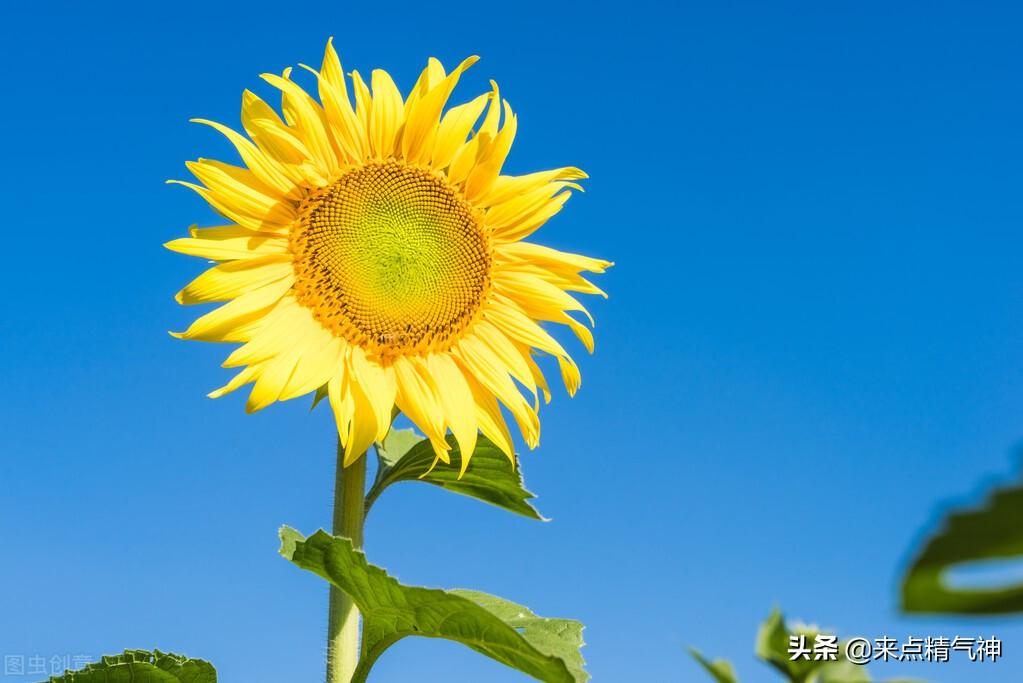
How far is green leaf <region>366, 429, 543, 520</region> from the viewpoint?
137 inches

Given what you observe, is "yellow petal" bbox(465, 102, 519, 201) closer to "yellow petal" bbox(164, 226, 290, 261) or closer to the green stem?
"yellow petal" bbox(164, 226, 290, 261)

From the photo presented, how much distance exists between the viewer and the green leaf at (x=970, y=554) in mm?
376

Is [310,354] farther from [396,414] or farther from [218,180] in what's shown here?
[218,180]

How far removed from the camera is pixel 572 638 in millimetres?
3340

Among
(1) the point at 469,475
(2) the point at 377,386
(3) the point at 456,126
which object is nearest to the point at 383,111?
(3) the point at 456,126

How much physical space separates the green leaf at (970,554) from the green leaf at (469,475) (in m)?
3.07

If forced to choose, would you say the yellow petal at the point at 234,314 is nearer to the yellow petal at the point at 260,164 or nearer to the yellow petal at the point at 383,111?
the yellow petal at the point at 260,164

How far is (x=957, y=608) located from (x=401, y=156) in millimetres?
3305

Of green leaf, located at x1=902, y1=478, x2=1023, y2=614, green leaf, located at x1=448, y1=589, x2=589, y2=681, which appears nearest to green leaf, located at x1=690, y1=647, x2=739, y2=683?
green leaf, located at x1=902, y1=478, x2=1023, y2=614

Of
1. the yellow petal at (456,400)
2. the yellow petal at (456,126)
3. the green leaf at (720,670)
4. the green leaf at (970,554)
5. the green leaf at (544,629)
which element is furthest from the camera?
the yellow petal at (456,126)

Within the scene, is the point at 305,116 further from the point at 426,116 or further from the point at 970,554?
the point at 970,554

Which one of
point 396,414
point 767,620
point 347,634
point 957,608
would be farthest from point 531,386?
point 957,608

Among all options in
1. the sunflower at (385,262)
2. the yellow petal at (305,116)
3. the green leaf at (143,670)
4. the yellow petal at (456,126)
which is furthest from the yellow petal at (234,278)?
the green leaf at (143,670)

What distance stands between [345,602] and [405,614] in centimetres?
38
